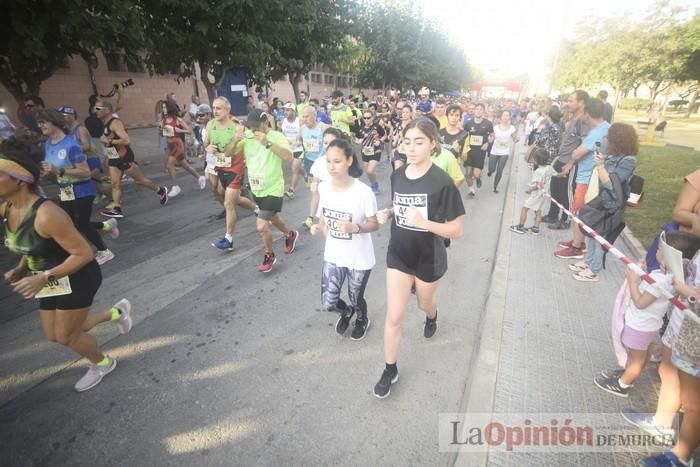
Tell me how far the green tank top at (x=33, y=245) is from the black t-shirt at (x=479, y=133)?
7682 mm

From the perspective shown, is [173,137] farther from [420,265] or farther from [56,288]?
[420,265]

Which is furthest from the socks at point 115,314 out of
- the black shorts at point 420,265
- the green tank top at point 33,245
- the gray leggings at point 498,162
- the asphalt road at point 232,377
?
the gray leggings at point 498,162

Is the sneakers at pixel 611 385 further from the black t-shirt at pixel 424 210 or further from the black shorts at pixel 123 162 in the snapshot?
the black shorts at pixel 123 162

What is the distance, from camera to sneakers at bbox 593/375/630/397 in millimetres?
2840

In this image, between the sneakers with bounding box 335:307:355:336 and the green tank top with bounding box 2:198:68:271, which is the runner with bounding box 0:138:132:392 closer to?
the green tank top with bounding box 2:198:68:271

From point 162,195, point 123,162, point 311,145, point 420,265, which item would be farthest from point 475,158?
point 123,162

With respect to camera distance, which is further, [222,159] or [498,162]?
[498,162]

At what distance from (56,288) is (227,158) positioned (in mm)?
3380

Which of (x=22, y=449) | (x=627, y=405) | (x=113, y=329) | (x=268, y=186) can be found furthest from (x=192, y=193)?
(x=627, y=405)

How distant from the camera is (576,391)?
2914mm

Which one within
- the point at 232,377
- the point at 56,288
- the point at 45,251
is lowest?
the point at 232,377

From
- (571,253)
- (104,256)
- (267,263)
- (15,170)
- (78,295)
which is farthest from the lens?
(571,253)

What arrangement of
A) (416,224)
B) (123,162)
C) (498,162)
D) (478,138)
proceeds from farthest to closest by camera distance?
(498,162) → (478,138) → (123,162) → (416,224)

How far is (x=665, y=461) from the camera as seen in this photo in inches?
86.7
